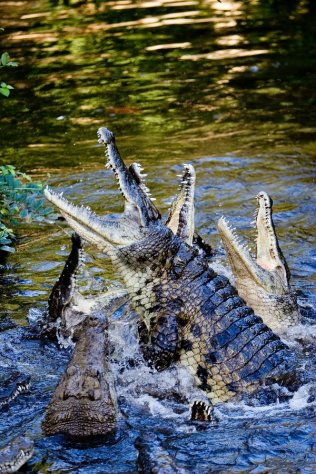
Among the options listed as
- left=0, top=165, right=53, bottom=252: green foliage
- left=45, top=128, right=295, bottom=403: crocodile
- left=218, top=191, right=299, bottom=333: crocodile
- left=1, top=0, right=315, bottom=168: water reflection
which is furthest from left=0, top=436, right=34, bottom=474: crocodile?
left=1, top=0, right=315, bottom=168: water reflection

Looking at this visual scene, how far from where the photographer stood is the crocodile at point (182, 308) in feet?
18.4

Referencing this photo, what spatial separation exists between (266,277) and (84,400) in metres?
2.02

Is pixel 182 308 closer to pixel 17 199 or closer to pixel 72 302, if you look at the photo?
pixel 72 302

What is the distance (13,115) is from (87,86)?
1.59 meters

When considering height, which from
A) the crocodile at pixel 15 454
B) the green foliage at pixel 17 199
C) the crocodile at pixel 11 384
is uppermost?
the green foliage at pixel 17 199

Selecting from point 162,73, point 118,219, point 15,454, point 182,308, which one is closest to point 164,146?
point 162,73

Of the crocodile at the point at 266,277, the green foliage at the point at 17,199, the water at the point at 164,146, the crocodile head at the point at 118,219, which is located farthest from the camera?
the green foliage at the point at 17,199

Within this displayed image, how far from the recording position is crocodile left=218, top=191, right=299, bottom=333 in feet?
21.1

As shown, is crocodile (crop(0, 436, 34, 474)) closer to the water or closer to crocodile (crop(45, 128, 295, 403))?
the water

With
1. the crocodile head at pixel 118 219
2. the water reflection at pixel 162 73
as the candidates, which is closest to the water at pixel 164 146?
the water reflection at pixel 162 73

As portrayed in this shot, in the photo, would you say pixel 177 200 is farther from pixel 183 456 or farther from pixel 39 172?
pixel 39 172

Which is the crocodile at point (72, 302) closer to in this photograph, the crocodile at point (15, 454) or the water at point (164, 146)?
the water at point (164, 146)

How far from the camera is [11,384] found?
5.82 m

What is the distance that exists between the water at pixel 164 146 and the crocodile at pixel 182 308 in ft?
0.57
